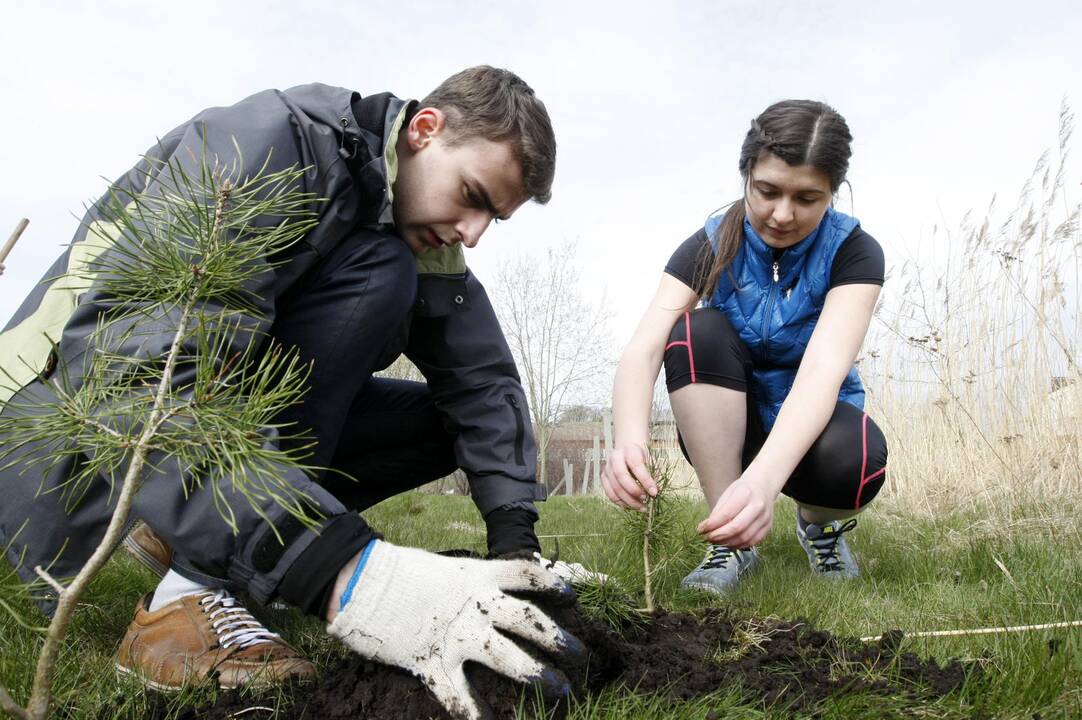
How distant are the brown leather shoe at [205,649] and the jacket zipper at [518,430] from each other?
39.4 inches

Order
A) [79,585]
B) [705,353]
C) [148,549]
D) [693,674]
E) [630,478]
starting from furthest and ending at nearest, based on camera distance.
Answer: [705,353] < [148,549] < [630,478] < [693,674] < [79,585]

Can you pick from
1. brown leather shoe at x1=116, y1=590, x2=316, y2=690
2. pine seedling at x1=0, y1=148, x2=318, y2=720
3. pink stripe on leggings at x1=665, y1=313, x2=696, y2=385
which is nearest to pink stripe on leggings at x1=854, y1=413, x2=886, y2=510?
pink stripe on leggings at x1=665, y1=313, x2=696, y2=385

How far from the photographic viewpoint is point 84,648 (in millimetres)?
1719

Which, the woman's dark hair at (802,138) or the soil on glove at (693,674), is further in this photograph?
the woman's dark hair at (802,138)

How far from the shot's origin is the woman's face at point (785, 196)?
231 centimetres

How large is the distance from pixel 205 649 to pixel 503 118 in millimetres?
1569

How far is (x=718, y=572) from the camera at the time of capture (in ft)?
7.73

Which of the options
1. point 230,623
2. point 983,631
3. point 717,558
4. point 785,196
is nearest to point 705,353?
point 785,196

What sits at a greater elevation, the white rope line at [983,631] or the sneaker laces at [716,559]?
the white rope line at [983,631]

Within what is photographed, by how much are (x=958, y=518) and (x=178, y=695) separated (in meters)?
3.66

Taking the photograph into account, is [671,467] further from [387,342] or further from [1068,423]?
[1068,423]

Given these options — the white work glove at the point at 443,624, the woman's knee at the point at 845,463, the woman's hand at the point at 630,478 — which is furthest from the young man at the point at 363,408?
the woman's knee at the point at 845,463

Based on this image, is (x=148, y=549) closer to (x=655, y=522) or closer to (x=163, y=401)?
(x=163, y=401)

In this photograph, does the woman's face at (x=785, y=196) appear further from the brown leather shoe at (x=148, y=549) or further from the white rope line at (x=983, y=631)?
the brown leather shoe at (x=148, y=549)
